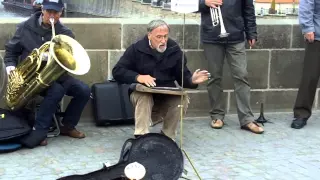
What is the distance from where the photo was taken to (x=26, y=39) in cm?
587

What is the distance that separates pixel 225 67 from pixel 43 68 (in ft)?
8.04

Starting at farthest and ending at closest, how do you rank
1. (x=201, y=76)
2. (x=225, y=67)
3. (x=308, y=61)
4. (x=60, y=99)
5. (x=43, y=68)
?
(x=225, y=67), (x=308, y=61), (x=60, y=99), (x=43, y=68), (x=201, y=76)

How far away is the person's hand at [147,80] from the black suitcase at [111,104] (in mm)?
1055

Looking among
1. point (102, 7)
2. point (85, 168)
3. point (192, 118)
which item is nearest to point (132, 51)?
point (85, 168)

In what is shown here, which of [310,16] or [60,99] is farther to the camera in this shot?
[310,16]

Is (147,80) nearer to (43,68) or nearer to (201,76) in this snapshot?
(201,76)

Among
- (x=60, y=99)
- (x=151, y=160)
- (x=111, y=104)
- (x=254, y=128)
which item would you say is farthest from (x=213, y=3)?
(x=151, y=160)

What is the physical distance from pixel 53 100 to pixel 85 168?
0.85 m

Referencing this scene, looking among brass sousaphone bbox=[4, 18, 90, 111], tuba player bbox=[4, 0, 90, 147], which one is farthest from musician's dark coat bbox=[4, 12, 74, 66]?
brass sousaphone bbox=[4, 18, 90, 111]

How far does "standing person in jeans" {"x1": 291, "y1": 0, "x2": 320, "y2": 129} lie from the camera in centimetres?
639

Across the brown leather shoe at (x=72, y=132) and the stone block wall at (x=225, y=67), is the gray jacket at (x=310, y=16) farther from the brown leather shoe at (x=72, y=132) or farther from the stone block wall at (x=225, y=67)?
the brown leather shoe at (x=72, y=132)

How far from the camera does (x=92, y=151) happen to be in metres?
5.66

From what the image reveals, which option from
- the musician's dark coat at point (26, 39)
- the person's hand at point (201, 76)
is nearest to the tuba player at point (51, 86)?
the musician's dark coat at point (26, 39)

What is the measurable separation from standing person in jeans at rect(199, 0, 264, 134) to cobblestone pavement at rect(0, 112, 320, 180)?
→ 0.94 ft
